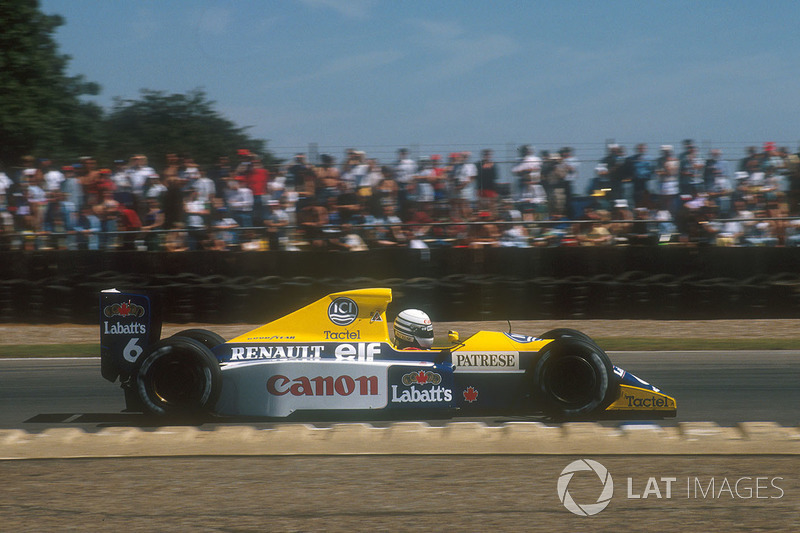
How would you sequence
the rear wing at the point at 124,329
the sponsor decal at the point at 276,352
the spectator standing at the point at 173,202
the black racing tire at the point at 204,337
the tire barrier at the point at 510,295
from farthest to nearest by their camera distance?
1. the spectator standing at the point at 173,202
2. the tire barrier at the point at 510,295
3. the black racing tire at the point at 204,337
4. the rear wing at the point at 124,329
5. the sponsor decal at the point at 276,352

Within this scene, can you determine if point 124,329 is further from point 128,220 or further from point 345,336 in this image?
point 128,220

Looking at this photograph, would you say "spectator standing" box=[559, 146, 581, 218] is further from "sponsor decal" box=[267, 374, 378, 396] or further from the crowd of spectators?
"sponsor decal" box=[267, 374, 378, 396]

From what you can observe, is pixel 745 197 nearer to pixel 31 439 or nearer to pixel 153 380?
pixel 153 380

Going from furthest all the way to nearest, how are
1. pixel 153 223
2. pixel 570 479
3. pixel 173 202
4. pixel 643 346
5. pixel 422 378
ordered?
pixel 153 223
pixel 173 202
pixel 643 346
pixel 422 378
pixel 570 479

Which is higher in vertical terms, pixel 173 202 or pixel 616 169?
pixel 616 169

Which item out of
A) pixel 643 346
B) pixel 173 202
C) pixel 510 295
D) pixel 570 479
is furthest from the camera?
pixel 173 202

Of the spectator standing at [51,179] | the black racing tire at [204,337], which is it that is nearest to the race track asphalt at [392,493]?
the black racing tire at [204,337]

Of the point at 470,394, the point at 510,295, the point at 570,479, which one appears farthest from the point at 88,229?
the point at 570,479

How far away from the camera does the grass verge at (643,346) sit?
37.2 ft

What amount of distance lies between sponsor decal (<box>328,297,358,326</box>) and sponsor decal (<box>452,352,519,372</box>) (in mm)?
824

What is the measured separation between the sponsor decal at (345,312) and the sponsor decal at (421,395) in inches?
24.5

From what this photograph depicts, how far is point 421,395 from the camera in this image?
7094 millimetres

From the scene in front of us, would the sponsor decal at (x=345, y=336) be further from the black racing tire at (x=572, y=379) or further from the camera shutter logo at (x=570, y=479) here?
the camera shutter logo at (x=570, y=479)

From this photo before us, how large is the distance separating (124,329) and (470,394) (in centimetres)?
271
